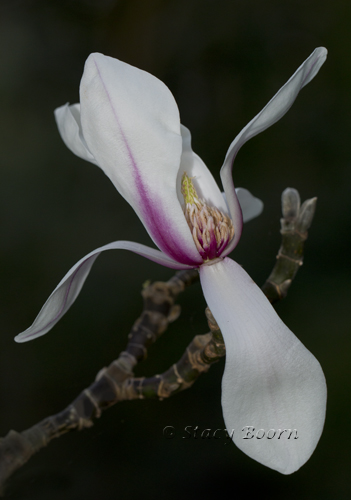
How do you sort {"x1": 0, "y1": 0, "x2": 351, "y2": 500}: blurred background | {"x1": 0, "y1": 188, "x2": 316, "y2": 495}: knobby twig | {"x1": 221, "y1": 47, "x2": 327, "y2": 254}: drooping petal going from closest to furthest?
{"x1": 221, "y1": 47, "x2": 327, "y2": 254}: drooping petal < {"x1": 0, "y1": 188, "x2": 316, "y2": 495}: knobby twig < {"x1": 0, "y1": 0, "x2": 351, "y2": 500}: blurred background

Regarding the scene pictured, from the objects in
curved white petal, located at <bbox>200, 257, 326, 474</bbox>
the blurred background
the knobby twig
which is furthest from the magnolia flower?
the blurred background

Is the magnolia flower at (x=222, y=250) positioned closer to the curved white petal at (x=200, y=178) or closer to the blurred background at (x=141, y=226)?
the curved white petal at (x=200, y=178)

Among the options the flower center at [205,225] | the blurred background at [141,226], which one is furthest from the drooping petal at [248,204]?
the blurred background at [141,226]

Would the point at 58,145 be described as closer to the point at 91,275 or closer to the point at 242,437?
the point at 91,275

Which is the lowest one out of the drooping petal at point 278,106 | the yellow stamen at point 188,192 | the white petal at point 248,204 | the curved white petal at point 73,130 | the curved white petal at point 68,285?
the curved white petal at point 68,285

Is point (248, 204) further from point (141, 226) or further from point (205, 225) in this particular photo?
point (141, 226)

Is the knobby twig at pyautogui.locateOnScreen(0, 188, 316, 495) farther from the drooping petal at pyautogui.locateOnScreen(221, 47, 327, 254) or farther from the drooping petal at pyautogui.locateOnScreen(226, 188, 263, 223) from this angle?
the drooping petal at pyautogui.locateOnScreen(221, 47, 327, 254)
